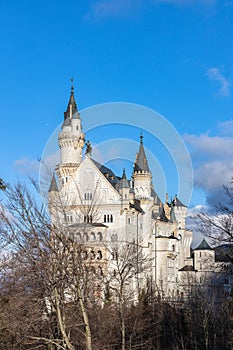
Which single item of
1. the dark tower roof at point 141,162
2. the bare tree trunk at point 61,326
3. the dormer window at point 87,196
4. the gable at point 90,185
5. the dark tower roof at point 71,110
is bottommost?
the bare tree trunk at point 61,326

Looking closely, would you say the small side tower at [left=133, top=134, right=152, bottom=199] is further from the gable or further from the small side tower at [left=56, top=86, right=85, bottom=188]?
the small side tower at [left=56, top=86, right=85, bottom=188]

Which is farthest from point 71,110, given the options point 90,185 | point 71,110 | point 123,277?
point 123,277

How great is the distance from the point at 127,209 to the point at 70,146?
15.6 m

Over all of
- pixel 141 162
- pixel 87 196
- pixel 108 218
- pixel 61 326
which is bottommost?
pixel 61 326

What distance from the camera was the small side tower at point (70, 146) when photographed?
87438mm

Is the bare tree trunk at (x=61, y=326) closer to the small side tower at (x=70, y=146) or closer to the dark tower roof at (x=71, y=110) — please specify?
the small side tower at (x=70, y=146)

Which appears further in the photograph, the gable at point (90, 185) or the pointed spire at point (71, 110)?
the pointed spire at point (71, 110)

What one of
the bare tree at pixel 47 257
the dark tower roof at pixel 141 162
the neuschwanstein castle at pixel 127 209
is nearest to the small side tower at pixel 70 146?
the neuschwanstein castle at pixel 127 209

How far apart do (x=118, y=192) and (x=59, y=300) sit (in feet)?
202

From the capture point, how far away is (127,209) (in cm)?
7962

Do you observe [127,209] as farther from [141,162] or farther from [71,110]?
[71,110]

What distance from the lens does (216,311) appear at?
2405 inches

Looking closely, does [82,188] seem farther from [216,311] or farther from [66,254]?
[66,254]

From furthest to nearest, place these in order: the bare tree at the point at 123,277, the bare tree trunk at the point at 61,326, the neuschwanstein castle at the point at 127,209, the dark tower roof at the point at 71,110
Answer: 1. the dark tower roof at the point at 71,110
2. the neuschwanstein castle at the point at 127,209
3. the bare tree at the point at 123,277
4. the bare tree trunk at the point at 61,326
